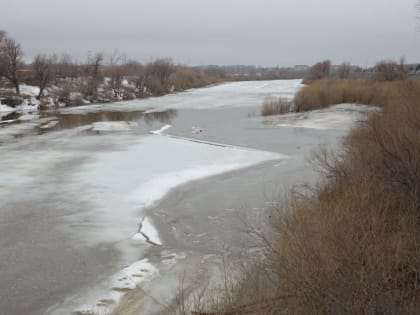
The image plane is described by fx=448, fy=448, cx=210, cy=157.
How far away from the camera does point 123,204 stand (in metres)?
10.1

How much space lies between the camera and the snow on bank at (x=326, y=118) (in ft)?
76.7

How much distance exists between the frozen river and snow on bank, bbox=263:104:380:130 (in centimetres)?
133

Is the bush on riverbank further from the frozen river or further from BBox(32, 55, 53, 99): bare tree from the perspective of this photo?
BBox(32, 55, 53, 99): bare tree

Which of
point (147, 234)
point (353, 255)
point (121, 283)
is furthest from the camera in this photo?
point (147, 234)

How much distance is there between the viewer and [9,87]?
43219 millimetres

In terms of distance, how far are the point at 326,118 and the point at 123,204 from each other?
18548 mm

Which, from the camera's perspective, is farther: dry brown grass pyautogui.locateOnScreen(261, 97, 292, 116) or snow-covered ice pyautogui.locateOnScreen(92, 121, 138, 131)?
dry brown grass pyautogui.locateOnScreen(261, 97, 292, 116)

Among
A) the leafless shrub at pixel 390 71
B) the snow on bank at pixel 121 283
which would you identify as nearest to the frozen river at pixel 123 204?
the snow on bank at pixel 121 283

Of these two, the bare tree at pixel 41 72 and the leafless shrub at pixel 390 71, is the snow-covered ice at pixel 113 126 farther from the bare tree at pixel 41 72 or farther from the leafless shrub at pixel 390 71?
the leafless shrub at pixel 390 71

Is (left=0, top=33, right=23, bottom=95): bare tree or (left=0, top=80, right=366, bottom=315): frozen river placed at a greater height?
(left=0, top=33, right=23, bottom=95): bare tree

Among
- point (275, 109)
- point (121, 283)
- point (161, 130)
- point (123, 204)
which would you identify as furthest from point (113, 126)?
point (121, 283)

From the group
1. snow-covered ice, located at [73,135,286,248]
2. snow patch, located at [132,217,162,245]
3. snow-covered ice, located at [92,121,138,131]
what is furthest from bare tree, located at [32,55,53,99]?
snow patch, located at [132,217,162,245]

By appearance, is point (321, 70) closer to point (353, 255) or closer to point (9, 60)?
point (9, 60)

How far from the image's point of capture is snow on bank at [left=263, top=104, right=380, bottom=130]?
76.7 feet
